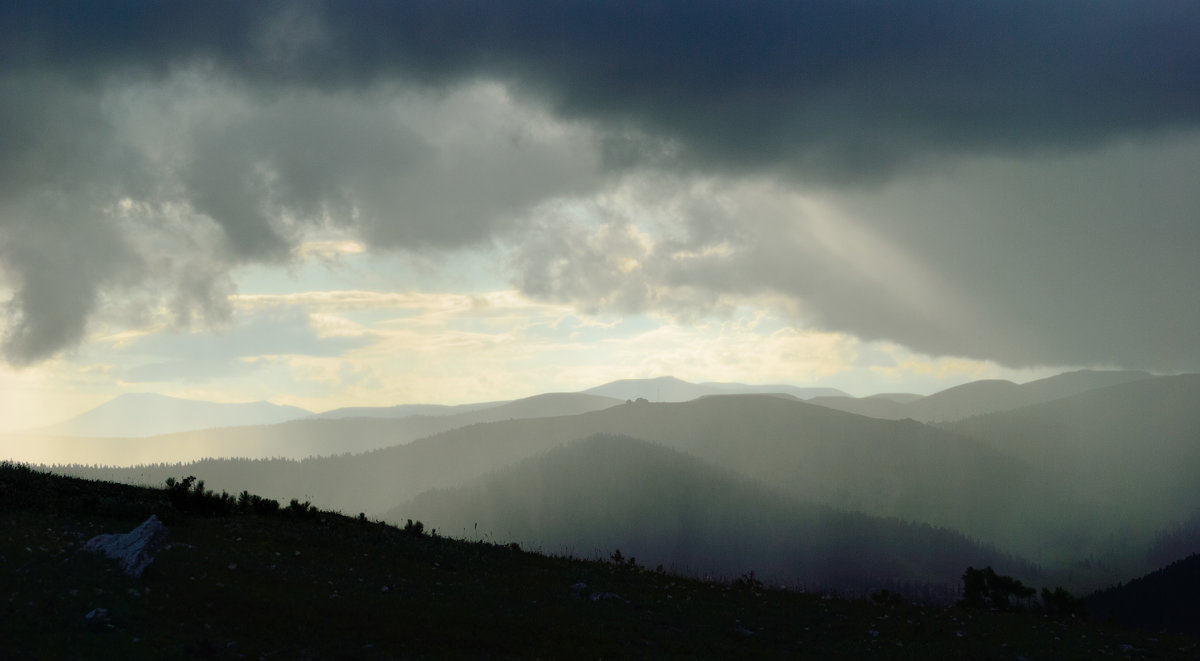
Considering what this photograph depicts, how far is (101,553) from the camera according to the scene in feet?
65.4

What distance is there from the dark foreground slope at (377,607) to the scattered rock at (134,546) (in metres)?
0.34

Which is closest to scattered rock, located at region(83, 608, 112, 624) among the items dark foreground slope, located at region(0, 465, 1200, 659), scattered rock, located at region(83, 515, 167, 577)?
dark foreground slope, located at region(0, 465, 1200, 659)

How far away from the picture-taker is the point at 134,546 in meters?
20.2

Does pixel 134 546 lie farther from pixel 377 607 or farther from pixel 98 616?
pixel 377 607

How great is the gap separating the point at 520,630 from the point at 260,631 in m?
6.62

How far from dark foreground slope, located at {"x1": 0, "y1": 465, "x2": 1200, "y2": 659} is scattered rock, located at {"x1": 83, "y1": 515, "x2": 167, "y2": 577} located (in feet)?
1.11

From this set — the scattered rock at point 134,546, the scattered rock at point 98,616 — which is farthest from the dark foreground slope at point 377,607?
the scattered rock at point 134,546

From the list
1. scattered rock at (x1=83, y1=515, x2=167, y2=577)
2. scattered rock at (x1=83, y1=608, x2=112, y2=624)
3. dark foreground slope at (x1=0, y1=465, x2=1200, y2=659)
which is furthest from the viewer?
scattered rock at (x1=83, y1=515, x2=167, y2=577)

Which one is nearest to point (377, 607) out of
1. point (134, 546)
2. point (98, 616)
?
point (134, 546)

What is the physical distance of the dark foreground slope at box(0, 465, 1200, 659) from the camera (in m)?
16.7

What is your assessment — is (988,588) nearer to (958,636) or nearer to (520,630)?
(958,636)

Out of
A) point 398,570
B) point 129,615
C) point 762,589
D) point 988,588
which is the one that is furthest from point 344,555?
point 988,588

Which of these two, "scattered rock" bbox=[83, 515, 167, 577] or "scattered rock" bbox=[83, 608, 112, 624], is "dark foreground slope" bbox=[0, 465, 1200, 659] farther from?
"scattered rock" bbox=[83, 515, 167, 577]

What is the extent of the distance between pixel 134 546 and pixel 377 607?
670 cm
